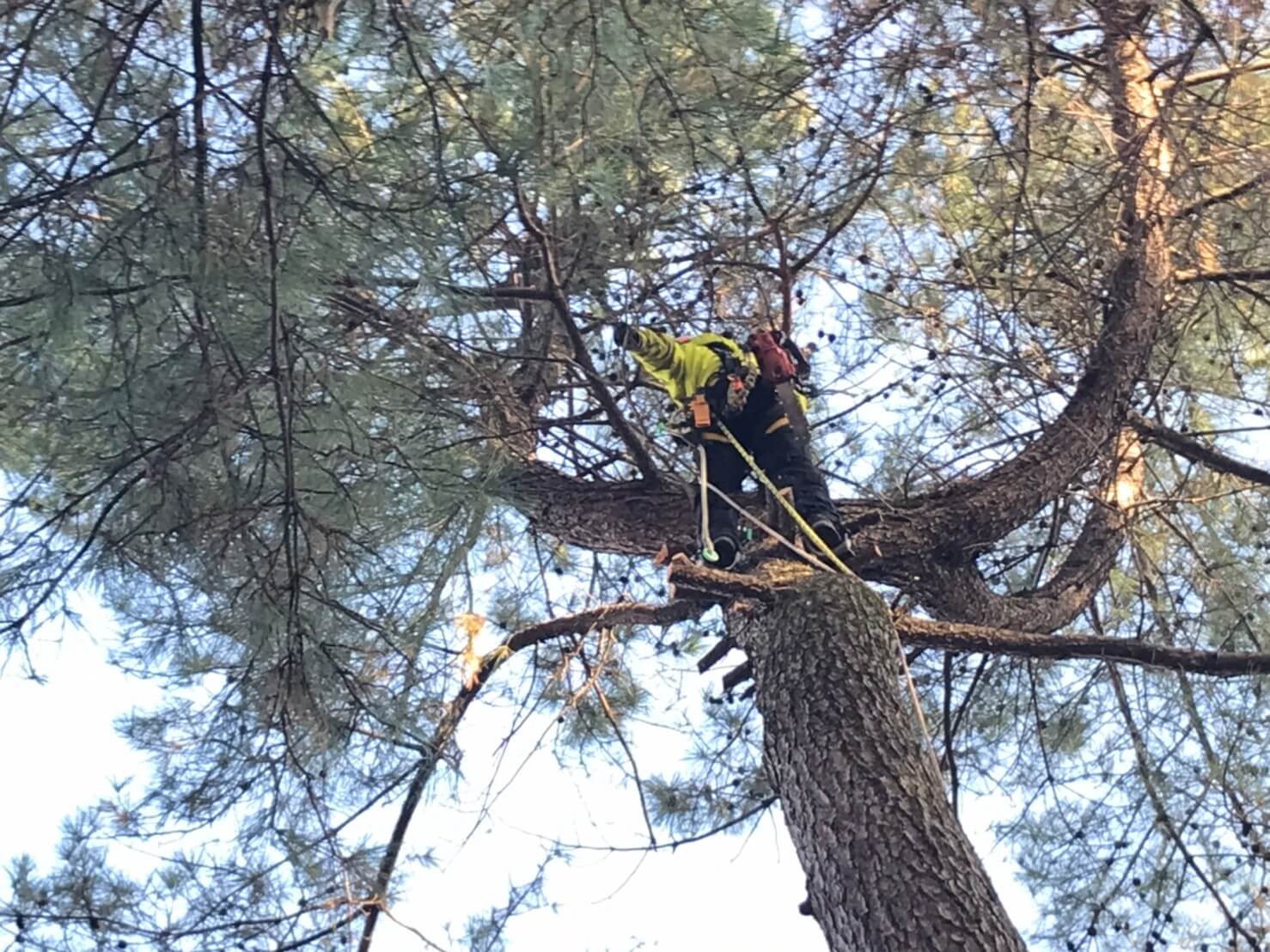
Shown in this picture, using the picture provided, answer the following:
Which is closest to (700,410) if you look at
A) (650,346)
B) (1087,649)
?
(650,346)

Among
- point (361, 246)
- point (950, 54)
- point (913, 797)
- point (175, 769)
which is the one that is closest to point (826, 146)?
point (950, 54)

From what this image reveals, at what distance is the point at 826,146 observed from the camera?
11.4ft

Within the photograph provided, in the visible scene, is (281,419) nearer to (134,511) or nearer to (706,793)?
(134,511)

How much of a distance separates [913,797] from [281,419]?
1456mm

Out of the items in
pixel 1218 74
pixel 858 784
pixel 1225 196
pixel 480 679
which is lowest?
pixel 858 784

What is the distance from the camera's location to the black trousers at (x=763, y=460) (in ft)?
10.7

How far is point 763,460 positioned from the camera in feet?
11.4

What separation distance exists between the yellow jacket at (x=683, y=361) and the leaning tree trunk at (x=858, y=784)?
0.70m

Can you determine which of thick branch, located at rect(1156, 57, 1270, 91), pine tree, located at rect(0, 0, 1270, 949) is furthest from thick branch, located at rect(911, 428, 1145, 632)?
thick branch, located at rect(1156, 57, 1270, 91)

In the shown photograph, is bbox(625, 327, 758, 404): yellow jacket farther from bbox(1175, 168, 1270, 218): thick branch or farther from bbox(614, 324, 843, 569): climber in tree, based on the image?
bbox(1175, 168, 1270, 218): thick branch

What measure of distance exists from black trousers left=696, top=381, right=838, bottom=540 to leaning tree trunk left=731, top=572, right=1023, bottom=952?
15.6 inches

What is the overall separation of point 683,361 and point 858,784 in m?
1.32

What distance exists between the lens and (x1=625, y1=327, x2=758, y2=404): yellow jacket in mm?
3195

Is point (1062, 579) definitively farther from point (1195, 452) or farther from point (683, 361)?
point (683, 361)
